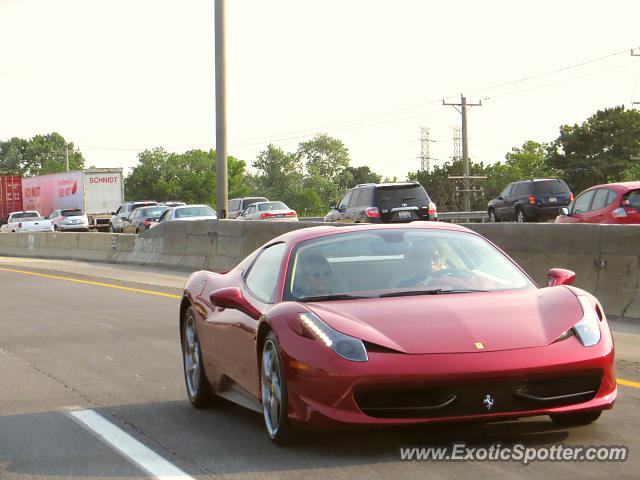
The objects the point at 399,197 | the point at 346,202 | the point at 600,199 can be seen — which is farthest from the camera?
the point at 346,202

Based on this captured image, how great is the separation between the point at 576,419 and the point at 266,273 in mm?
2047

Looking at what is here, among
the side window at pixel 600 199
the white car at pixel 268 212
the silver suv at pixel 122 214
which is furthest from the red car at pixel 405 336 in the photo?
the silver suv at pixel 122 214

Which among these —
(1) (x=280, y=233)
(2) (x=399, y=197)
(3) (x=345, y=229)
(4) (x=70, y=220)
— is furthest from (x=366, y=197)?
(4) (x=70, y=220)

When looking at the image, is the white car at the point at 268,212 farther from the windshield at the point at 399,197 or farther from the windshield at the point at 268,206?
the windshield at the point at 399,197

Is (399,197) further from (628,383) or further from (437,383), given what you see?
(437,383)

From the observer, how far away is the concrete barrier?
1313cm

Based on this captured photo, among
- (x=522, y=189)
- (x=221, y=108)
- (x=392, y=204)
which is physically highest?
(x=221, y=108)

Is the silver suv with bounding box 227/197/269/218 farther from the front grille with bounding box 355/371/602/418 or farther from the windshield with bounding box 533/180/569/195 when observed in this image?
the front grille with bounding box 355/371/602/418

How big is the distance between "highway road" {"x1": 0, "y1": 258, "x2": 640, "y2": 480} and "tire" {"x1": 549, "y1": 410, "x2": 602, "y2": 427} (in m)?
0.05

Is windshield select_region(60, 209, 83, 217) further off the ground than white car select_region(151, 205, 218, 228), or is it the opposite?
white car select_region(151, 205, 218, 228)

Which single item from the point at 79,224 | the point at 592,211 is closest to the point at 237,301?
the point at 592,211

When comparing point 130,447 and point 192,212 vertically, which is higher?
point 192,212

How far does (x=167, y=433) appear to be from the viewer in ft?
22.5

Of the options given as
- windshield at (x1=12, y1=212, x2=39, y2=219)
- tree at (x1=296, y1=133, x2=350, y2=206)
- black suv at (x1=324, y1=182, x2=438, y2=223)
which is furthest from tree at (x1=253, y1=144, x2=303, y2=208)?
black suv at (x1=324, y1=182, x2=438, y2=223)
